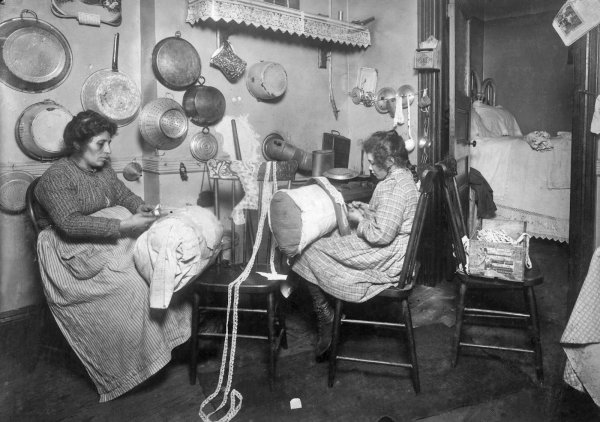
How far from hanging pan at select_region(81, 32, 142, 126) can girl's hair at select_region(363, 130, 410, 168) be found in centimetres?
187

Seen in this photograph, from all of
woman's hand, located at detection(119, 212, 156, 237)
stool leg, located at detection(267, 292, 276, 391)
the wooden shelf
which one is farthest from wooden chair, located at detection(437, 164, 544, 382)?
the wooden shelf

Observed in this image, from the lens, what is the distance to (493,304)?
147 inches

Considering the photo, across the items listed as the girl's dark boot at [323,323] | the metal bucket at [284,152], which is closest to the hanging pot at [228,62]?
the metal bucket at [284,152]

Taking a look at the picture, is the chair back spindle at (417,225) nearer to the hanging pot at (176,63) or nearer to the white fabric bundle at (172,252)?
the white fabric bundle at (172,252)

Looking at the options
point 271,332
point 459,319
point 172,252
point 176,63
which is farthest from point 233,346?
point 176,63

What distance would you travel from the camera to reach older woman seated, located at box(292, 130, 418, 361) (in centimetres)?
248

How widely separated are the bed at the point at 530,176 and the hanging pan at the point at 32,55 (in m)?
4.06

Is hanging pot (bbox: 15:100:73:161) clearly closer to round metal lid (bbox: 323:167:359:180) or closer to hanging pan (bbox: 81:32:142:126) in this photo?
hanging pan (bbox: 81:32:142:126)

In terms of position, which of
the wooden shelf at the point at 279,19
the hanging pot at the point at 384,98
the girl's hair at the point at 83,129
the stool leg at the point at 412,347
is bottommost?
the stool leg at the point at 412,347

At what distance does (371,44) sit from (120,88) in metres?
2.39

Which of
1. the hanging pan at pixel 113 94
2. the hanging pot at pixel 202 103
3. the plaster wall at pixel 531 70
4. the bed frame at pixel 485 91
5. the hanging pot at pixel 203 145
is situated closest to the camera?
the hanging pan at pixel 113 94

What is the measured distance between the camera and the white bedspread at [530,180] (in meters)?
4.96

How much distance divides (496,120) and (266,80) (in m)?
3.38

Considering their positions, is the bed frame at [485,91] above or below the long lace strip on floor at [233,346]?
above
